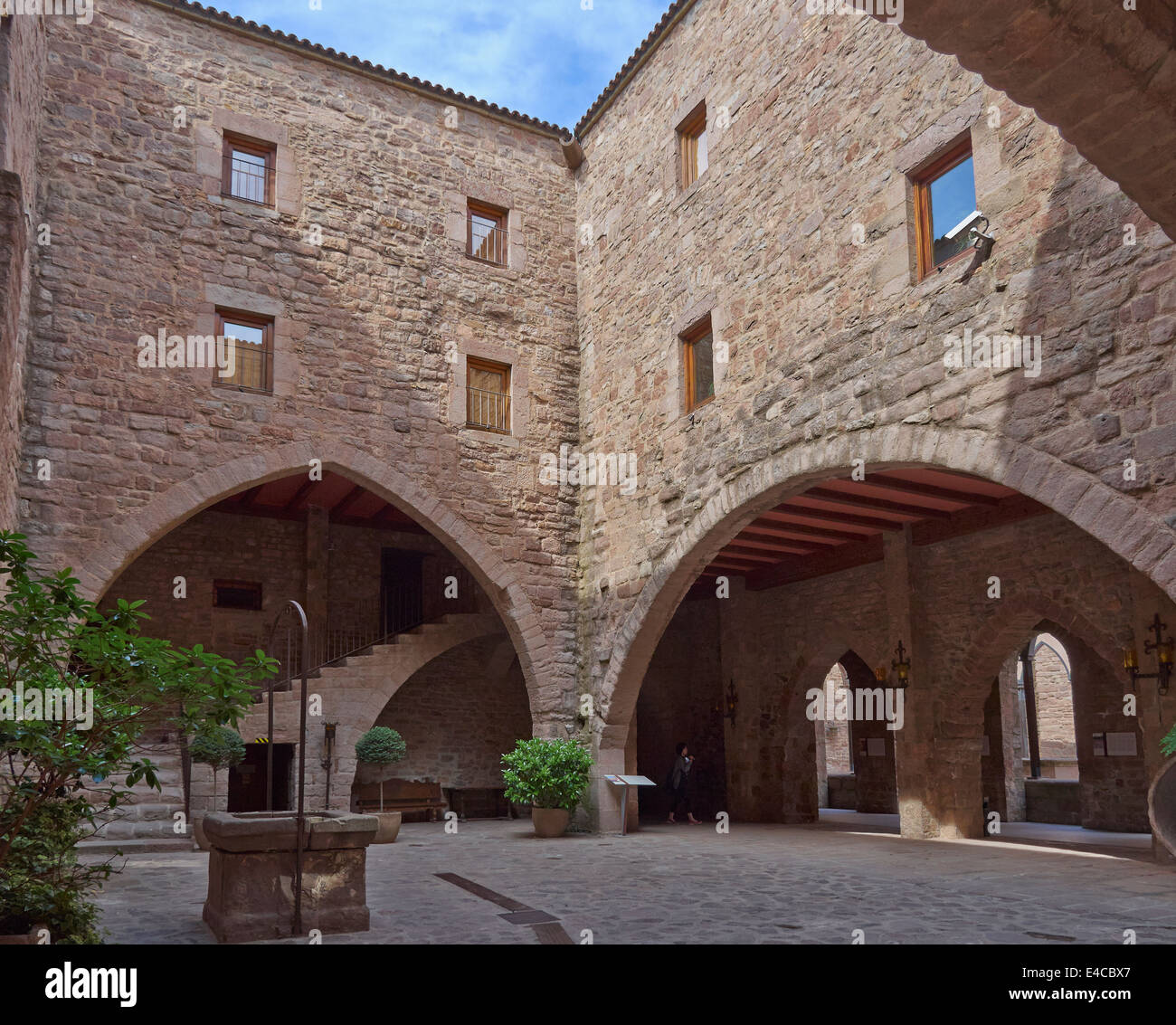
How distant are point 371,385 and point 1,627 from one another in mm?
7068

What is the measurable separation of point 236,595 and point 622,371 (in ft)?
21.4

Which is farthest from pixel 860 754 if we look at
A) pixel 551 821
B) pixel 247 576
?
pixel 247 576

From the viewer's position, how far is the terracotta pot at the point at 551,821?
10672 mm

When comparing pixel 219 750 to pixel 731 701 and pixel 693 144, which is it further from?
pixel 693 144

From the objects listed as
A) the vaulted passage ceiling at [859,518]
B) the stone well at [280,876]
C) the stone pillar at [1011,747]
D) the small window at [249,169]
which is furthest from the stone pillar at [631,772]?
the small window at [249,169]

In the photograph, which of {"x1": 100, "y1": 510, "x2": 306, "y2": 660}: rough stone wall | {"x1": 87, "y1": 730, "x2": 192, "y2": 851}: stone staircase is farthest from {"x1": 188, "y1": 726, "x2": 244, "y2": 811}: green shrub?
{"x1": 100, "y1": 510, "x2": 306, "y2": 660}: rough stone wall

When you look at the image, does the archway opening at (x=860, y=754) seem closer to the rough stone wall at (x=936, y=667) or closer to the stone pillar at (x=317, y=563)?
the rough stone wall at (x=936, y=667)

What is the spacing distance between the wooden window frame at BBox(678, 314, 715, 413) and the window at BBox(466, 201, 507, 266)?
2.93 metres

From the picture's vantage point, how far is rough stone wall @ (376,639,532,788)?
14812mm

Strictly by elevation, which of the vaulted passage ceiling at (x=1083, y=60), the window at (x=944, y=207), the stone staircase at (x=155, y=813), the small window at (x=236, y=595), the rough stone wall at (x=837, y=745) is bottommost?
the rough stone wall at (x=837, y=745)

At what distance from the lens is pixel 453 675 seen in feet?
50.2

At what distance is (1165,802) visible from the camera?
139 inches
